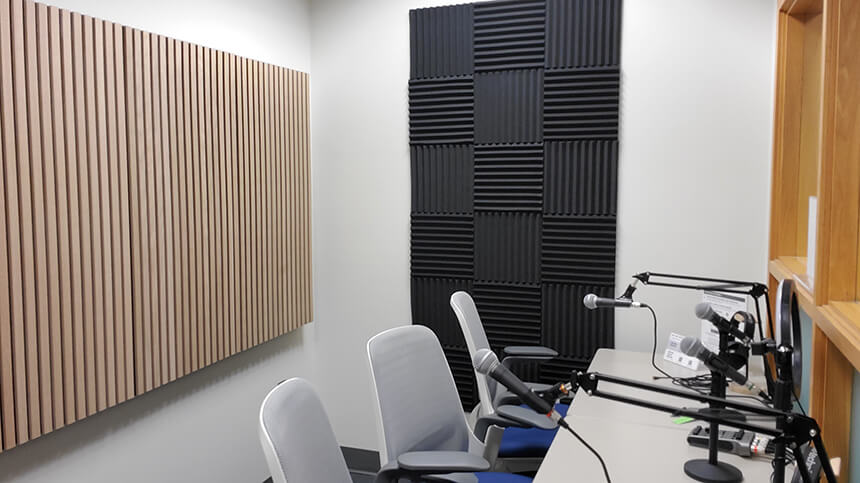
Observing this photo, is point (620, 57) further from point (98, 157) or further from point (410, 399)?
point (98, 157)

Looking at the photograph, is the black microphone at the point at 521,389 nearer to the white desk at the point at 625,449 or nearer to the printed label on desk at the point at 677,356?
the white desk at the point at 625,449

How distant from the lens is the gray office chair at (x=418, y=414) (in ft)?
6.49

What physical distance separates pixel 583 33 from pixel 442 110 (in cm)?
89

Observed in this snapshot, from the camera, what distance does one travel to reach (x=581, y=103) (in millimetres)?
3377

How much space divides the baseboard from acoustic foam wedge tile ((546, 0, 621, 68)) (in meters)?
2.64

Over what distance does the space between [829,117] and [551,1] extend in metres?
1.84

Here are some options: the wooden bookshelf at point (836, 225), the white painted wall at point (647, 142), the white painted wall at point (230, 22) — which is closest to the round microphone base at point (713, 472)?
the wooden bookshelf at point (836, 225)

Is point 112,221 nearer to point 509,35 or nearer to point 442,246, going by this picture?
point 442,246

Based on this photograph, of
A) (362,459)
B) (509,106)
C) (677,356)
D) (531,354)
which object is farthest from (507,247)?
(362,459)

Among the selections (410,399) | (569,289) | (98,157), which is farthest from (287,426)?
(569,289)

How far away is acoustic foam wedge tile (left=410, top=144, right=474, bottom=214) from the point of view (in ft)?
12.0

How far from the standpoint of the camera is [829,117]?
75.9 inches

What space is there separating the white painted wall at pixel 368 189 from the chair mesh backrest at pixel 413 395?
1.22 metres

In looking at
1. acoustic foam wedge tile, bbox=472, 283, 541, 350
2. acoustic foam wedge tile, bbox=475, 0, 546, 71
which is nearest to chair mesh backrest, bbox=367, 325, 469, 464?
acoustic foam wedge tile, bbox=472, 283, 541, 350
